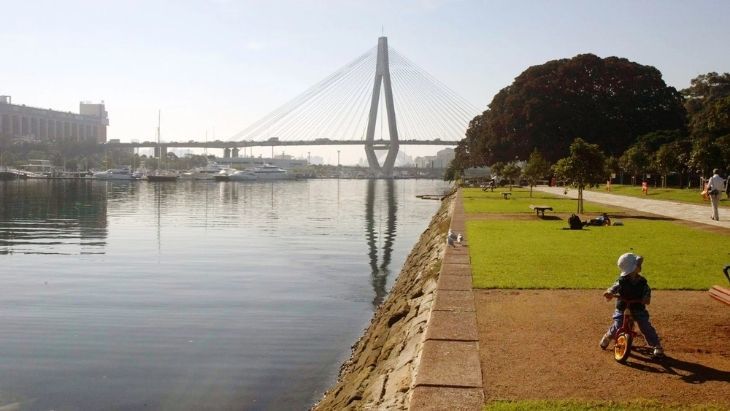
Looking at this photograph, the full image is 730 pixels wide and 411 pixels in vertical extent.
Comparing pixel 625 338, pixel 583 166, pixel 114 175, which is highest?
pixel 583 166

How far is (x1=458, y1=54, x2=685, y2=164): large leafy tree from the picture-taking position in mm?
63469

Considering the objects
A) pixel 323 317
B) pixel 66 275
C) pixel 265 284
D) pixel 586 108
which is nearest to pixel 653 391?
pixel 323 317

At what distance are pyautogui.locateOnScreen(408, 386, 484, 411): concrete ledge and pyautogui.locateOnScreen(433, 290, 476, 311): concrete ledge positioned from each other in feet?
10.1

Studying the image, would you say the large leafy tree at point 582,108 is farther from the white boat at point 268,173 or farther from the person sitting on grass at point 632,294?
the white boat at point 268,173

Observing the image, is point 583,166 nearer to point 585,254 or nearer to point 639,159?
point 585,254

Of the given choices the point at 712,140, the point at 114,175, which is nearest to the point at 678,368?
the point at 712,140

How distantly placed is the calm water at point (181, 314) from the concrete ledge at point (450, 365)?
2.43 m

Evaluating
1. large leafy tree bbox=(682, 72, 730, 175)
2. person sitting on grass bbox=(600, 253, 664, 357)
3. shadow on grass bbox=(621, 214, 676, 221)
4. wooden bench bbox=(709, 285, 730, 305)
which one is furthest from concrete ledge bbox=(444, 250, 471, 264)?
large leafy tree bbox=(682, 72, 730, 175)

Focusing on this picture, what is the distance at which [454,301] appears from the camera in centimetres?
938

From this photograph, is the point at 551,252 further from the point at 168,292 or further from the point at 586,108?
the point at 586,108

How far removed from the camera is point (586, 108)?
212 feet

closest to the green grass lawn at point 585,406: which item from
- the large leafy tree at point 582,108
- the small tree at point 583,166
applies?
the small tree at point 583,166

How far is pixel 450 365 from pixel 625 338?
5.59 ft

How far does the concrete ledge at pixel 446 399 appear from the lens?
17.9 feet
